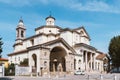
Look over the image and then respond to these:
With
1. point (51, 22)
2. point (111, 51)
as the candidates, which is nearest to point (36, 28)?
point (51, 22)

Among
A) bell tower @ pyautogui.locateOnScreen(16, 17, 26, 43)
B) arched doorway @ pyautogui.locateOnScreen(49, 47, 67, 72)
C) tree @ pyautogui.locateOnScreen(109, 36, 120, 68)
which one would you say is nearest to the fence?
arched doorway @ pyautogui.locateOnScreen(49, 47, 67, 72)

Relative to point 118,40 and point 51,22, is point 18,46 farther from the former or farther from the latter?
point 118,40

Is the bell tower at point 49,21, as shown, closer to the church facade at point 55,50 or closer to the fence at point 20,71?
the church facade at point 55,50

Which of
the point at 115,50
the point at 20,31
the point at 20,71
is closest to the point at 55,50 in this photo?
the point at 115,50

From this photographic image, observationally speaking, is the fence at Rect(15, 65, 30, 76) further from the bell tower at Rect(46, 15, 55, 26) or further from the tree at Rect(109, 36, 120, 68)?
the tree at Rect(109, 36, 120, 68)

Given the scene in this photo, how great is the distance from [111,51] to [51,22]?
17786mm

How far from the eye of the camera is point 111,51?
69.6 metres

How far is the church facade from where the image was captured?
58594 millimetres

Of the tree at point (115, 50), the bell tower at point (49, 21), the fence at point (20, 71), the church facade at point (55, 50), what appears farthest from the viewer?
the bell tower at point (49, 21)

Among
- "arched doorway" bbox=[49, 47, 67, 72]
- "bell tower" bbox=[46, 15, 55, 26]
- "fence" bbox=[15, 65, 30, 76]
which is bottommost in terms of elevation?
"fence" bbox=[15, 65, 30, 76]

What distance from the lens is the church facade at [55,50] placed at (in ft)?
192

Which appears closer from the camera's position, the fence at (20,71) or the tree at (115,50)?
the fence at (20,71)

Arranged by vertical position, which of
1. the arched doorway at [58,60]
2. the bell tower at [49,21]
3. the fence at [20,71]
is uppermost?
the bell tower at [49,21]

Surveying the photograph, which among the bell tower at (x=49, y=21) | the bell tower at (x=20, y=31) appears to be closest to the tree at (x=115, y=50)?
the bell tower at (x=49, y=21)
